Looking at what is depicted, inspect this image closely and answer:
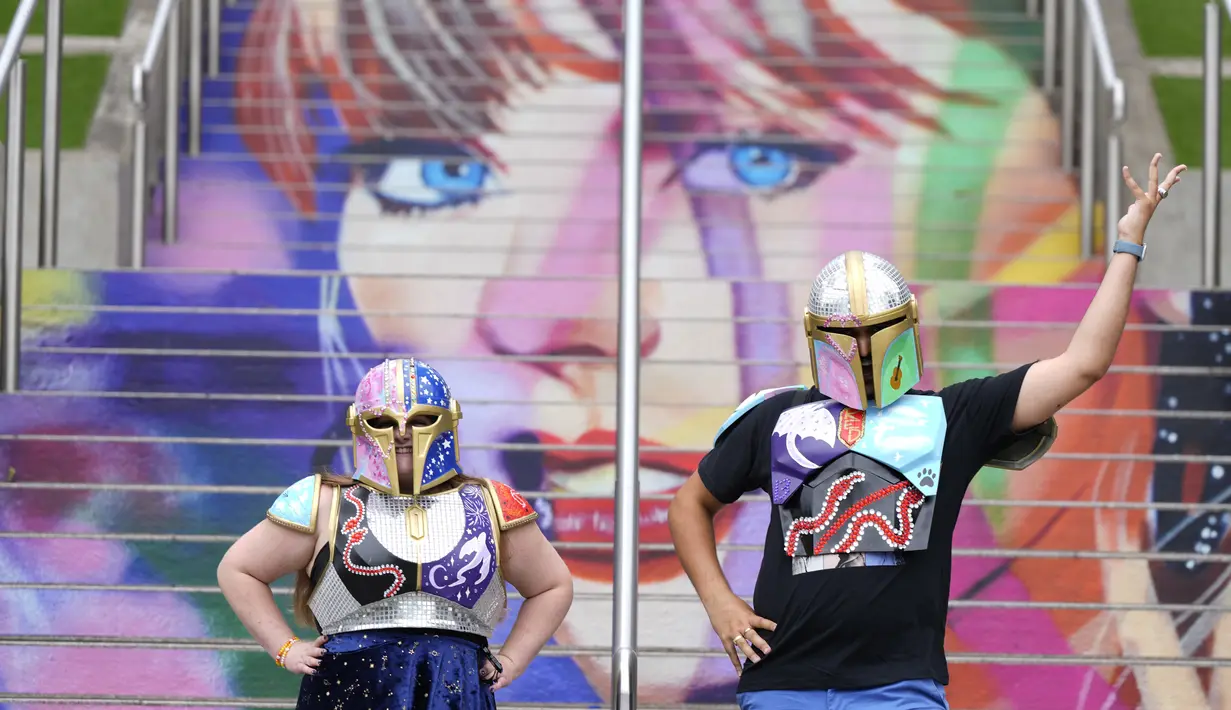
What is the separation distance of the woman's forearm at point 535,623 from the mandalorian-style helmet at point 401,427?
305 millimetres

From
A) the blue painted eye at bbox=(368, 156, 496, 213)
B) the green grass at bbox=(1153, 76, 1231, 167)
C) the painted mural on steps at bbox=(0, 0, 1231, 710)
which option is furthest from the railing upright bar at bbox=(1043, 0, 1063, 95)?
the blue painted eye at bbox=(368, 156, 496, 213)

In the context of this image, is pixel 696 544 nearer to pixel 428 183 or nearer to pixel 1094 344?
pixel 1094 344

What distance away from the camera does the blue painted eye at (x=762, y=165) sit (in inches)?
321

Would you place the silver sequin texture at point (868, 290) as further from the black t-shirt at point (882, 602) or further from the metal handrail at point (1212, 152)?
the metal handrail at point (1212, 152)

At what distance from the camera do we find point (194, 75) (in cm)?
833

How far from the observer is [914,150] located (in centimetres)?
834

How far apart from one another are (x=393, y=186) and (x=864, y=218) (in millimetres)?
2182

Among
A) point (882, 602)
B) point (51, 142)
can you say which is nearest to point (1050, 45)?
point (51, 142)

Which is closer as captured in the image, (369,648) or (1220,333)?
(369,648)

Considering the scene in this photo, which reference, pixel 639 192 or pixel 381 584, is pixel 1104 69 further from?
pixel 381 584

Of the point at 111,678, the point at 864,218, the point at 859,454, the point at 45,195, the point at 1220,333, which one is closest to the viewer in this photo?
the point at 859,454

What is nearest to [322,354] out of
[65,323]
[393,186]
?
[65,323]

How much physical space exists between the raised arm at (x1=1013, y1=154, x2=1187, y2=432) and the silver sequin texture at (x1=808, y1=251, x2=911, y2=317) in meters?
0.28

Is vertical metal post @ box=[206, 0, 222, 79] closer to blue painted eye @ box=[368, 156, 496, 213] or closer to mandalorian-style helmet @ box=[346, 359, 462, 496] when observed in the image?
blue painted eye @ box=[368, 156, 496, 213]
